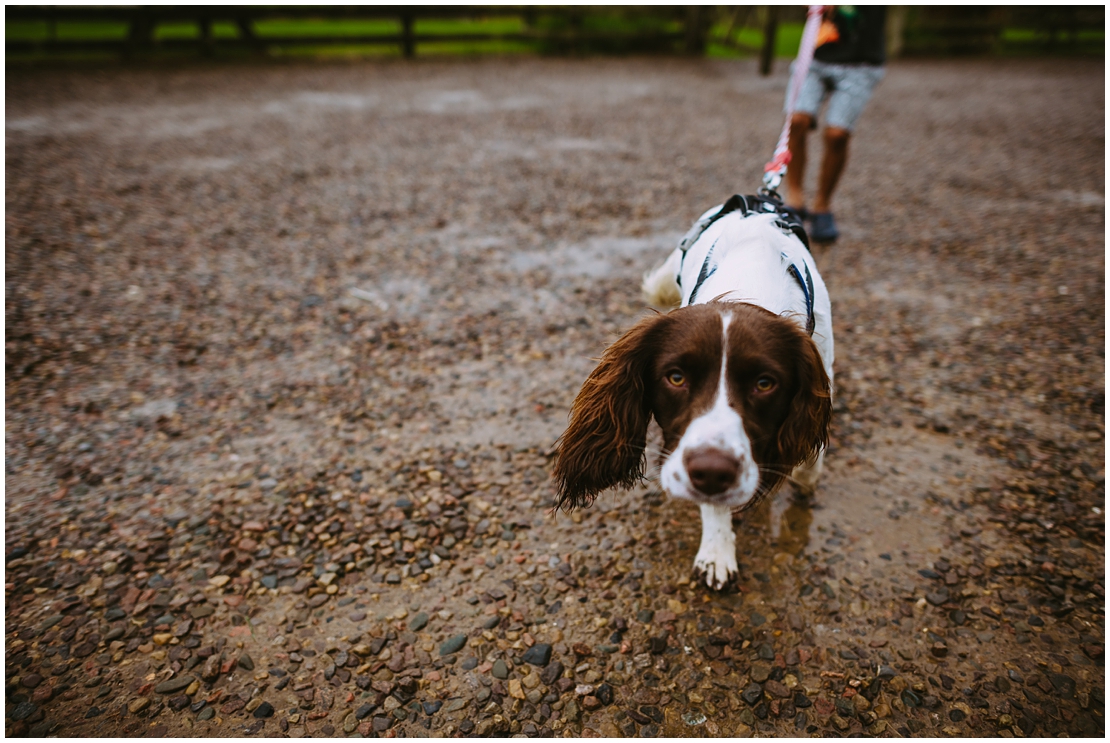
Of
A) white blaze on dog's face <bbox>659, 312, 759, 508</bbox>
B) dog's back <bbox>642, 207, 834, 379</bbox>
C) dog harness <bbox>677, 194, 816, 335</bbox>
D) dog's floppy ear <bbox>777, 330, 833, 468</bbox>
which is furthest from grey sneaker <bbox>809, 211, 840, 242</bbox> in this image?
white blaze on dog's face <bbox>659, 312, 759, 508</bbox>

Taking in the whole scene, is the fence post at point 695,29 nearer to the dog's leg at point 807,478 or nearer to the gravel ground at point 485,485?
the gravel ground at point 485,485

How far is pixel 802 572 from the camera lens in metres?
2.21

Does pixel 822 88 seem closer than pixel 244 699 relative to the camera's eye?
No

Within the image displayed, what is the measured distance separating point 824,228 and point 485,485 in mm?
3699

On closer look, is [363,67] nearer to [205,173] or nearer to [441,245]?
[205,173]

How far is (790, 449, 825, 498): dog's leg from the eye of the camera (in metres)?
2.38

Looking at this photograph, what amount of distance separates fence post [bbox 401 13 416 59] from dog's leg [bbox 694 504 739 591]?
1495cm

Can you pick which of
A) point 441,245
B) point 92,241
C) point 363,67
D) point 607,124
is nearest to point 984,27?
point 607,124

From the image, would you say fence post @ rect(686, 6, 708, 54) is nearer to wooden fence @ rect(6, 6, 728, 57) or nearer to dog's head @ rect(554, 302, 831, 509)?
wooden fence @ rect(6, 6, 728, 57)

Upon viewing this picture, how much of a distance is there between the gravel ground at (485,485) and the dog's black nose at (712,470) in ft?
2.58

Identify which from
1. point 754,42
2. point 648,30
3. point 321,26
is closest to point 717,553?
point 648,30

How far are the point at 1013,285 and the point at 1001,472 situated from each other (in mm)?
2196

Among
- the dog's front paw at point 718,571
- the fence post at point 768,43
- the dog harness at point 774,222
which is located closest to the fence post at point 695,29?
the fence post at point 768,43

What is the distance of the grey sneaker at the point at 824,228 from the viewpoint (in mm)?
4824
